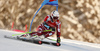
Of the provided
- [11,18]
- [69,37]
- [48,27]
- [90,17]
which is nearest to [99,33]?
[90,17]

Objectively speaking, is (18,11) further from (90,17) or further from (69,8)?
(90,17)

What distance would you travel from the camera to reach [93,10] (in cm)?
385

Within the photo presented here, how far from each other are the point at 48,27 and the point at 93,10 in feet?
4.35

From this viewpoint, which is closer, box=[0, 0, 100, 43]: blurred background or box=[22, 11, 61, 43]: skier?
box=[22, 11, 61, 43]: skier

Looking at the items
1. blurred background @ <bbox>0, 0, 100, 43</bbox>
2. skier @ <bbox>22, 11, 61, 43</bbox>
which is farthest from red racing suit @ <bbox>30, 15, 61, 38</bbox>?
blurred background @ <bbox>0, 0, 100, 43</bbox>

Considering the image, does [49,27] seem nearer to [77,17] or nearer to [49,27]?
[49,27]

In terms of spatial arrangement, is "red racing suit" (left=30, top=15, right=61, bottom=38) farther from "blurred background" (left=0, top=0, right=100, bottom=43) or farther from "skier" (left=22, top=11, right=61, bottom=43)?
"blurred background" (left=0, top=0, right=100, bottom=43)

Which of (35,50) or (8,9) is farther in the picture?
(8,9)

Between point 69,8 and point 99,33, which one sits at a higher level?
point 69,8

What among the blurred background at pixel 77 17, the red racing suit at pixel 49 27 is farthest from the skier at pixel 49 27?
the blurred background at pixel 77 17

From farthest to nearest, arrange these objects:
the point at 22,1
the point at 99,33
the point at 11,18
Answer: the point at 11,18
the point at 22,1
the point at 99,33

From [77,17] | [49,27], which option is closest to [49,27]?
[49,27]

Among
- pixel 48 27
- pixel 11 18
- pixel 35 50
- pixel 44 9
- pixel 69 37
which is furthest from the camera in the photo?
pixel 11 18

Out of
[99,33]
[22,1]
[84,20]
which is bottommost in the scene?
[99,33]
